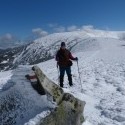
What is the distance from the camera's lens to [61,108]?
9.58 m

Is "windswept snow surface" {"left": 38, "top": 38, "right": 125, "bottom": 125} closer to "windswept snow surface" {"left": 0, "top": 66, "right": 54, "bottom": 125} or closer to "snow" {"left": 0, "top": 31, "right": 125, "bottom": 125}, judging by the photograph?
"snow" {"left": 0, "top": 31, "right": 125, "bottom": 125}

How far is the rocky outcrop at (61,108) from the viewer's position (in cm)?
927

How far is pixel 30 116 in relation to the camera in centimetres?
914

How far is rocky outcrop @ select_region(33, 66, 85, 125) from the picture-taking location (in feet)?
30.4

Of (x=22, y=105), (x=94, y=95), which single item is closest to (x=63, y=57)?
(x=94, y=95)

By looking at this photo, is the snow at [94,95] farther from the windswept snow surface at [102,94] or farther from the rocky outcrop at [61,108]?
the rocky outcrop at [61,108]

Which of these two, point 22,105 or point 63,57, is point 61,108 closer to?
point 22,105

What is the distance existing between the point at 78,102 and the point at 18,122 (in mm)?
→ 2443

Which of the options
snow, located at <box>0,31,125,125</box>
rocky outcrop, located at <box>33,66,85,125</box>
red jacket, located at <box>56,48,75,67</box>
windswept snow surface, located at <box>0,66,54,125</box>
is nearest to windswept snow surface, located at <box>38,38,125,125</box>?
snow, located at <box>0,31,125,125</box>

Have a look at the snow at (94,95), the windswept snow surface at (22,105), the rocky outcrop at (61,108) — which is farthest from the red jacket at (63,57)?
the windswept snow surface at (22,105)

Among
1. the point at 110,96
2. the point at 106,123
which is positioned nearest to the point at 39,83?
the point at 106,123

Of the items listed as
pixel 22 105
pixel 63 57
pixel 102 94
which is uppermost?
pixel 63 57

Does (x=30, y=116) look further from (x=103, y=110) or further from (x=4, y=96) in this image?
(x=103, y=110)

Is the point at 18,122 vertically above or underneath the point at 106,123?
above
